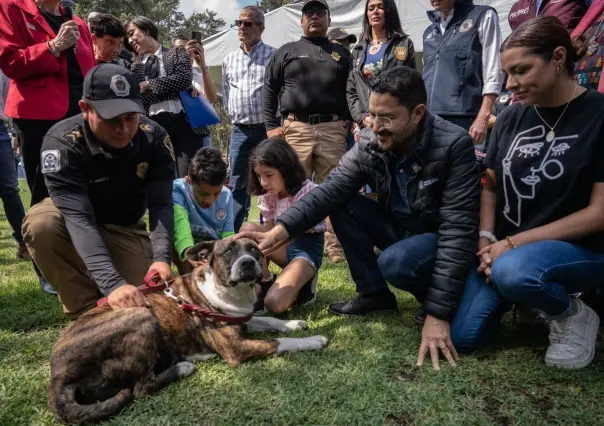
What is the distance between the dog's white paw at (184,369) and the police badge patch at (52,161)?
4.96 ft

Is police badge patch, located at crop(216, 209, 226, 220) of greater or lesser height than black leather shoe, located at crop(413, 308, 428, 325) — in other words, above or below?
above

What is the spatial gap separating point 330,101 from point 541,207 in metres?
2.98

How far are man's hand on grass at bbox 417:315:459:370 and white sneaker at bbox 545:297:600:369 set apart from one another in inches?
21.8

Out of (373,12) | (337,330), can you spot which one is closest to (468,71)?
(373,12)

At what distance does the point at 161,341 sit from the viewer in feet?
9.77

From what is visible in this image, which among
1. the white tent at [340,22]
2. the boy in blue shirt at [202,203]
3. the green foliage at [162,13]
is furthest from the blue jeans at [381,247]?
the green foliage at [162,13]

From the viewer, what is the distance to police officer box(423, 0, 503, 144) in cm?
438

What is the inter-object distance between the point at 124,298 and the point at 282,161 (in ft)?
6.12

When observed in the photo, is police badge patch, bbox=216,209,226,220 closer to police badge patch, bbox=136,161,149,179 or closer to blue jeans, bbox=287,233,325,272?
blue jeans, bbox=287,233,325,272

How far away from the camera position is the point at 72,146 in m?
3.24

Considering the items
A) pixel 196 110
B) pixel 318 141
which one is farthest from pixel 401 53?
pixel 196 110

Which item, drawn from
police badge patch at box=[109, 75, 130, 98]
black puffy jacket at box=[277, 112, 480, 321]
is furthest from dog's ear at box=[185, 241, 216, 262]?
police badge patch at box=[109, 75, 130, 98]

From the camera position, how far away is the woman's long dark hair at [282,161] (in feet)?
13.7

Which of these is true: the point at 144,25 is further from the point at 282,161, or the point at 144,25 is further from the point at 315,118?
the point at 282,161
